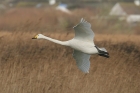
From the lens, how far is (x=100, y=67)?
1059 cm

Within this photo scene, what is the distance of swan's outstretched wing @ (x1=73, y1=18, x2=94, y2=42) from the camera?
9.34 metres

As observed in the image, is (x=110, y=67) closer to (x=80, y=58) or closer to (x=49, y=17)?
(x=80, y=58)

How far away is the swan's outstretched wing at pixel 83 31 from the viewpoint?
30.6 feet

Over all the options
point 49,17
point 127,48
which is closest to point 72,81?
point 127,48

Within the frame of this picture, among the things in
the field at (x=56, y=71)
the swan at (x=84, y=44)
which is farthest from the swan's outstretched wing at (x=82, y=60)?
the field at (x=56, y=71)

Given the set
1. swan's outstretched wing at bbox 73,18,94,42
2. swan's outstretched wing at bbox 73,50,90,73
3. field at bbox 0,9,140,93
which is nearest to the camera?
swan's outstretched wing at bbox 73,18,94,42

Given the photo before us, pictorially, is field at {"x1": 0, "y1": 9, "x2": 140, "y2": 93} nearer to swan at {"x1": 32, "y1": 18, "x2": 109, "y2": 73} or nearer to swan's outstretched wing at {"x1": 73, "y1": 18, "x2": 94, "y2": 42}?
swan at {"x1": 32, "y1": 18, "x2": 109, "y2": 73}

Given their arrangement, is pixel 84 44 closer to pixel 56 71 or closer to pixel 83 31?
pixel 83 31

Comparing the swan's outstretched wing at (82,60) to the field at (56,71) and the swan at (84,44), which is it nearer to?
the swan at (84,44)

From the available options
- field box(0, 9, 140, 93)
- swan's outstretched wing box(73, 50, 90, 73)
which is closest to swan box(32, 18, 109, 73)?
swan's outstretched wing box(73, 50, 90, 73)

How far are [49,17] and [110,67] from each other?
51.4 feet

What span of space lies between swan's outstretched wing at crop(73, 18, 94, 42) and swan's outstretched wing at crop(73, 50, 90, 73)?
0.36 m

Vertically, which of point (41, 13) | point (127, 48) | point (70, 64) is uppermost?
point (70, 64)

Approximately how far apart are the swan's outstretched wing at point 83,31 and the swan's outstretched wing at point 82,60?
14.1 inches
